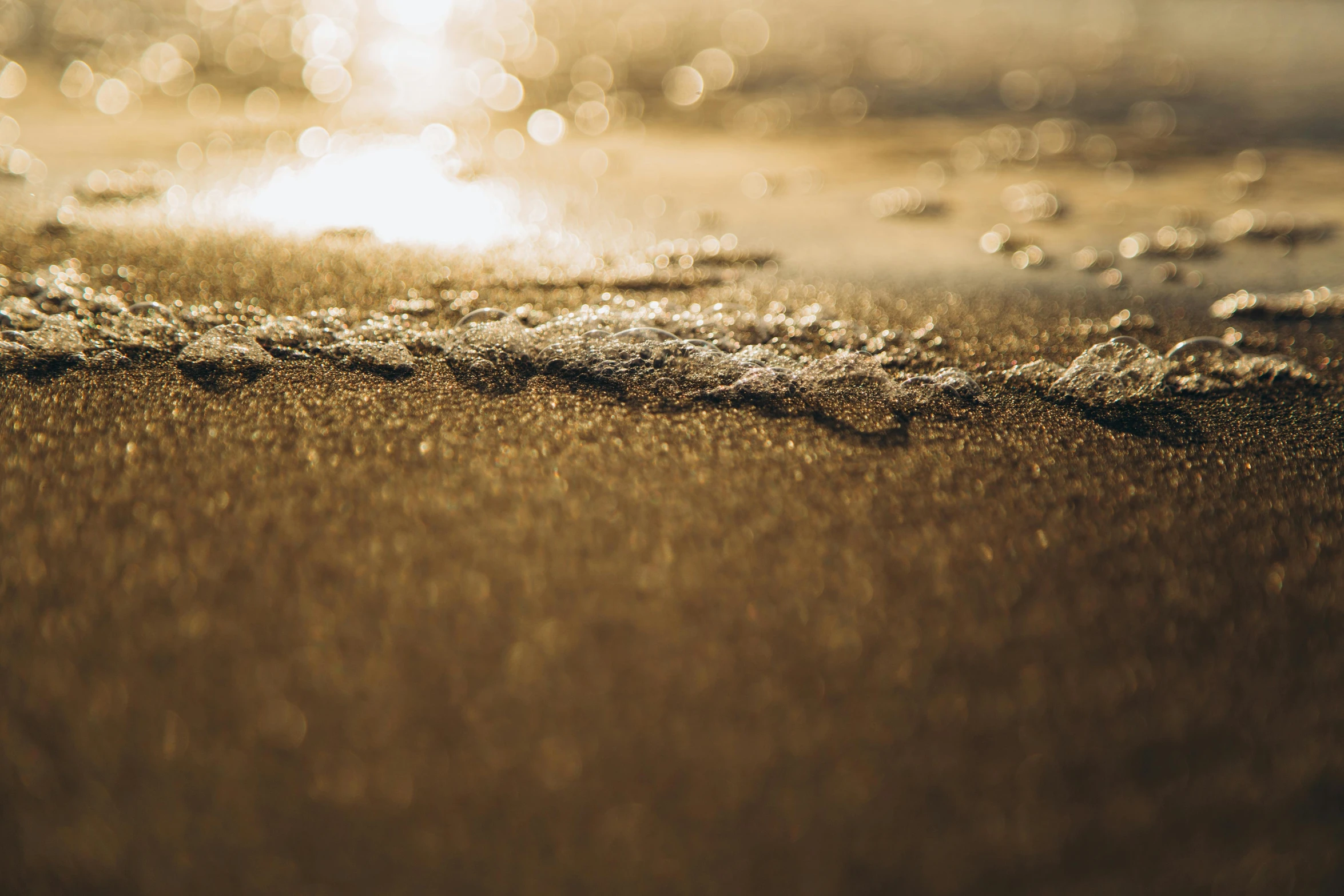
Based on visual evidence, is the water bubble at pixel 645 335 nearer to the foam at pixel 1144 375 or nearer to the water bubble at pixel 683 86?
the foam at pixel 1144 375

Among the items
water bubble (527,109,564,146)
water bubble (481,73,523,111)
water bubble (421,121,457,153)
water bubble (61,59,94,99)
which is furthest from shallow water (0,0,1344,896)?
water bubble (481,73,523,111)

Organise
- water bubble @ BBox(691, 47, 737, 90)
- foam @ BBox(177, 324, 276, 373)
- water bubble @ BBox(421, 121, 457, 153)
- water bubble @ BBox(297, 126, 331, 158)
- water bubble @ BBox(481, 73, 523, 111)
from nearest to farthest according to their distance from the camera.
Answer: foam @ BBox(177, 324, 276, 373) < water bubble @ BBox(297, 126, 331, 158) < water bubble @ BBox(421, 121, 457, 153) < water bubble @ BBox(481, 73, 523, 111) < water bubble @ BBox(691, 47, 737, 90)

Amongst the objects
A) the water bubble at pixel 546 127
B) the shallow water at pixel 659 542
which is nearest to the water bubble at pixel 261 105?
the shallow water at pixel 659 542

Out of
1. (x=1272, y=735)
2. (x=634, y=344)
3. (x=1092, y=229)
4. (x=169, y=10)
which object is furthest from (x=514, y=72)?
(x=1272, y=735)

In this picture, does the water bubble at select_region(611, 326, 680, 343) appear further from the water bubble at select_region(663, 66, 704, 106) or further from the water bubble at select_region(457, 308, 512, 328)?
the water bubble at select_region(663, 66, 704, 106)

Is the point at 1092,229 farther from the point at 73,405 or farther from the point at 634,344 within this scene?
the point at 73,405

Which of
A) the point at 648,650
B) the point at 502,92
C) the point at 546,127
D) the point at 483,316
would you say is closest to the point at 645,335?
the point at 483,316
